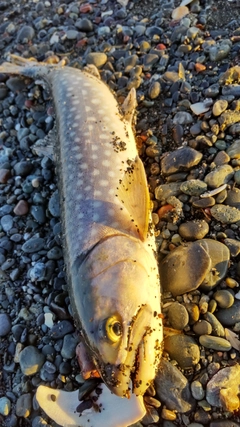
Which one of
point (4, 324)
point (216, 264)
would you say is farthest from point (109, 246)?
point (4, 324)

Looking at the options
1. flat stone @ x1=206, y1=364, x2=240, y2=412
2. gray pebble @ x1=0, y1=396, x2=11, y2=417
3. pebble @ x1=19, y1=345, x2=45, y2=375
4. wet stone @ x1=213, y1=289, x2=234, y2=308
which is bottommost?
gray pebble @ x1=0, y1=396, x2=11, y2=417

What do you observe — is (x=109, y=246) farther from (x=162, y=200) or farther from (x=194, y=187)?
(x=194, y=187)

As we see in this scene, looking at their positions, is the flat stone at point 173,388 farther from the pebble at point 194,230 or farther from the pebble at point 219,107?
the pebble at point 219,107

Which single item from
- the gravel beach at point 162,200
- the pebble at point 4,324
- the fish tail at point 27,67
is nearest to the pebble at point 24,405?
the gravel beach at point 162,200

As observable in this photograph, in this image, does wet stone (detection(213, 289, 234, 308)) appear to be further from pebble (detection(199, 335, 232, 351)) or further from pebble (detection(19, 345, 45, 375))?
pebble (detection(19, 345, 45, 375))

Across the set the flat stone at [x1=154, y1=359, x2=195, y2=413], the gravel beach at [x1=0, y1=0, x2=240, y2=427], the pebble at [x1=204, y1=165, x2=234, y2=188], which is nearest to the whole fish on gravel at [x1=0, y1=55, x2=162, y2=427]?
the flat stone at [x1=154, y1=359, x2=195, y2=413]

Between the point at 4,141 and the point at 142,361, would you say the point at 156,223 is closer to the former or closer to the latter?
the point at 142,361
